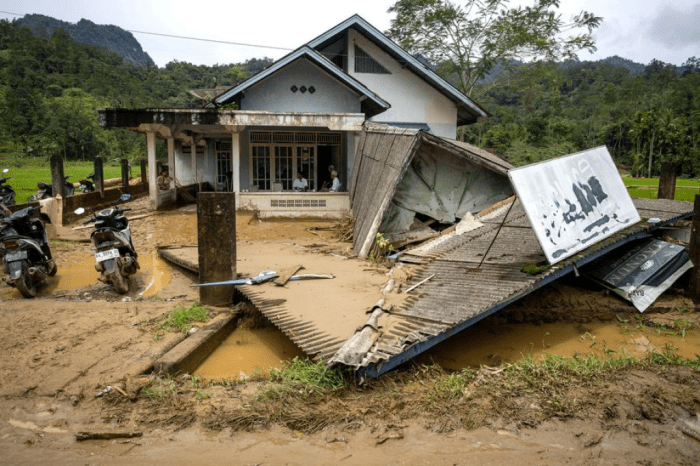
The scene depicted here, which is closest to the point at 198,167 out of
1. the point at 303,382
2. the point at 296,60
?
the point at 296,60

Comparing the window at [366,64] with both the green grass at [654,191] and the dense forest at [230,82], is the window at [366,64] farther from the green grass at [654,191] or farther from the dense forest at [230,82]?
the green grass at [654,191]

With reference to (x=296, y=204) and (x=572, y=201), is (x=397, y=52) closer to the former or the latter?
(x=296, y=204)

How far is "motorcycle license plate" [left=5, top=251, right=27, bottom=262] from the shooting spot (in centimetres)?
630

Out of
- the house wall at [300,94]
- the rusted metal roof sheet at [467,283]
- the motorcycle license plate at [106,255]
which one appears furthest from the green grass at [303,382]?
the house wall at [300,94]

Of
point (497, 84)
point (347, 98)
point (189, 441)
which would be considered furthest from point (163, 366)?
point (497, 84)

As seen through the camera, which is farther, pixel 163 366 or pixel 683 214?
pixel 683 214

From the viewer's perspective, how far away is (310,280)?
20.8 feet

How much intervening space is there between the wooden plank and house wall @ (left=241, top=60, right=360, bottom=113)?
30.2 feet

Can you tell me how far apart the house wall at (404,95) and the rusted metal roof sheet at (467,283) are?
9.63 m

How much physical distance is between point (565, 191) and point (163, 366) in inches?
196

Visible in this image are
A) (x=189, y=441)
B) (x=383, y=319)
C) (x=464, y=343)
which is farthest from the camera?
(x=464, y=343)

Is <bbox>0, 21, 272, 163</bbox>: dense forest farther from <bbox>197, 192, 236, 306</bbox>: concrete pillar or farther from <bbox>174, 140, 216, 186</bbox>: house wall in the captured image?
<bbox>197, 192, 236, 306</bbox>: concrete pillar

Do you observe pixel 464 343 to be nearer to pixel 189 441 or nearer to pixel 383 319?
pixel 383 319

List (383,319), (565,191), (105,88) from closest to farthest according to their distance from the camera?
(383,319) → (565,191) → (105,88)
